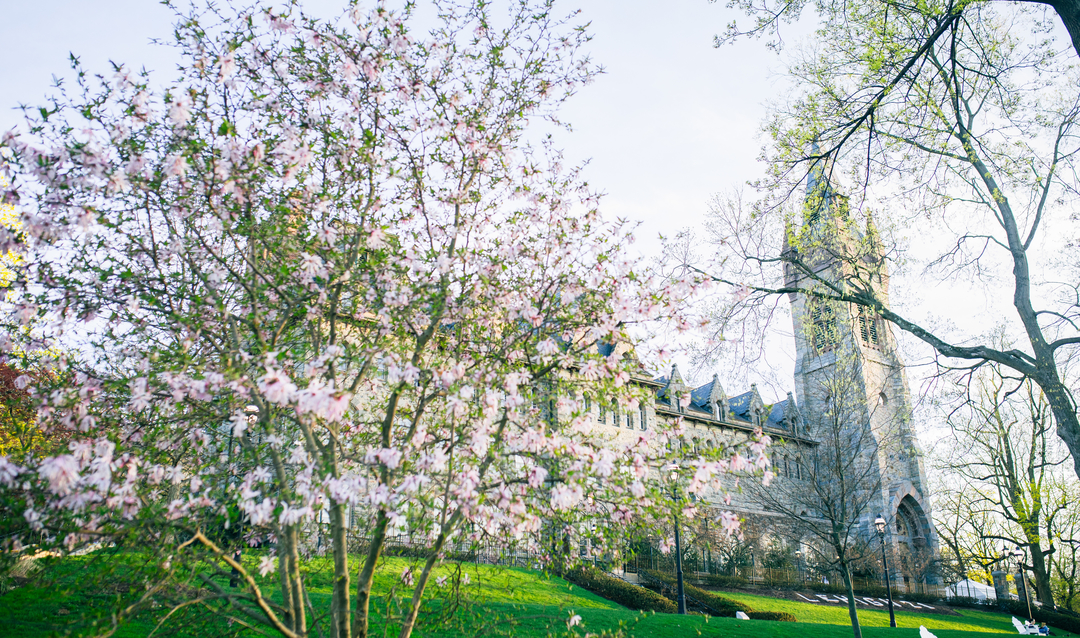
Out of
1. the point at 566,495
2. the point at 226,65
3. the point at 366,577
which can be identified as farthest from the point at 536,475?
the point at 226,65

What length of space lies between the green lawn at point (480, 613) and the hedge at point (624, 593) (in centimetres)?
35

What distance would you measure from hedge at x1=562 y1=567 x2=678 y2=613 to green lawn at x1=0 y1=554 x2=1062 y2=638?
352 mm

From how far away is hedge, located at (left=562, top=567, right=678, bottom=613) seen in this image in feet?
66.1

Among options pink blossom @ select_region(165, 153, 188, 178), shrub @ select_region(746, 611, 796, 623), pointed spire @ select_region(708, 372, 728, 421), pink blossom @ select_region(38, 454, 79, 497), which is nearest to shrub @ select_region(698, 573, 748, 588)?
shrub @ select_region(746, 611, 796, 623)

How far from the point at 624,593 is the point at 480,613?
1465cm

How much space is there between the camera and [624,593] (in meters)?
20.6

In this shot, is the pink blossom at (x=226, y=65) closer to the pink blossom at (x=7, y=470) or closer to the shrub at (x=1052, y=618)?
the pink blossom at (x=7, y=470)

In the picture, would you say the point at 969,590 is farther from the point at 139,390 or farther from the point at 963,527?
the point at 139,390

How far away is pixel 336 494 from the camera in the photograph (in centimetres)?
498

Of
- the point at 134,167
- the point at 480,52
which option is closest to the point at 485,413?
the point at 134,167

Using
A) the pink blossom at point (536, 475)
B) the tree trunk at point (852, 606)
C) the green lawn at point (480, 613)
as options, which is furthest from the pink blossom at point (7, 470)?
the tree trunk at point (852, 606)

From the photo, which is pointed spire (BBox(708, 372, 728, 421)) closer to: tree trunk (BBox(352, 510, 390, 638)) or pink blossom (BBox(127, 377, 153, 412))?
tree trunk (BBox(352, 510, 390, 638))

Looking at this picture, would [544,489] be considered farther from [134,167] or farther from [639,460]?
[134,167]

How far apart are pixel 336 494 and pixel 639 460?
2.81 m
